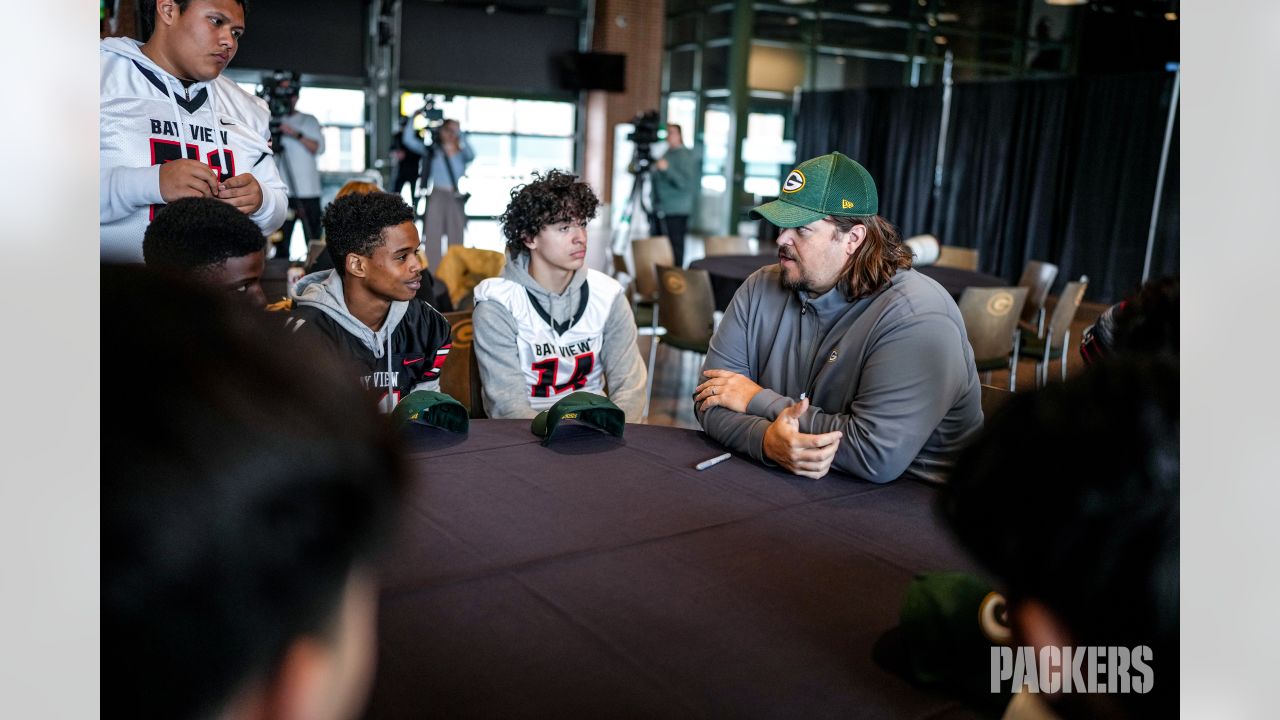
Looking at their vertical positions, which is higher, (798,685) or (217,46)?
(217,46)

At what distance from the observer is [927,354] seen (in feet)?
5.72

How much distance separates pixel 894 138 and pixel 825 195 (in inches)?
327

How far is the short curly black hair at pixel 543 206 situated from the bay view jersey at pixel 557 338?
18cm

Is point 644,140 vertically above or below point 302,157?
above

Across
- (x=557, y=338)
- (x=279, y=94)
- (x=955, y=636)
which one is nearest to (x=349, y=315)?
(x=557, y=338)

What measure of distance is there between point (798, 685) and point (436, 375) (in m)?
1.70

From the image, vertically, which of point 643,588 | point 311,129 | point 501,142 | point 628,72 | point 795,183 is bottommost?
point 643,588

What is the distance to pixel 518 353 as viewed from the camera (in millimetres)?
2607

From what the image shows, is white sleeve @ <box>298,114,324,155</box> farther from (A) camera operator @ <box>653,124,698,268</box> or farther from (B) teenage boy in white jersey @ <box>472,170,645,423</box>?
(B) teenage boy in white jersey @ <box>472,170,645,423</box>

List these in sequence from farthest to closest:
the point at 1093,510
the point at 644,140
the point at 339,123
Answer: the point at 339,123, the point at 644,140, the point at 1093,510

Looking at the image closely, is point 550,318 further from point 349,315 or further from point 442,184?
point 442,184

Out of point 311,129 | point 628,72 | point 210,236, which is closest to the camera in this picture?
point 210,236

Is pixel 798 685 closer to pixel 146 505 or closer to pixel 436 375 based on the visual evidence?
pixel 146 505
